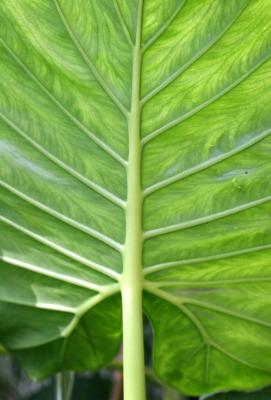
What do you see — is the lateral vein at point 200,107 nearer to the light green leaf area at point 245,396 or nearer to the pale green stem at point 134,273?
the pale green stem at point 134,273

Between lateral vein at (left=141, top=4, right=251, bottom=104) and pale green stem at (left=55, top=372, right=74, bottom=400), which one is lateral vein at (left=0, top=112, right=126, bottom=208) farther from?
pale green stem at (left=55, top=372, right=74, bottom=400)

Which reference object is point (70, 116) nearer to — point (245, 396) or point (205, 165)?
point (205, 165)

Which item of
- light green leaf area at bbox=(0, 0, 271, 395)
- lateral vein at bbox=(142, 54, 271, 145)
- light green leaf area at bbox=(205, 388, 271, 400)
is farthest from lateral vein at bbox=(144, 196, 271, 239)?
light green leaf area at bbox=(205, 388, 271, 400)

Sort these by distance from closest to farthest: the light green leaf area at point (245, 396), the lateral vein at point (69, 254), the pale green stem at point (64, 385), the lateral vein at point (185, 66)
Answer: the lateral vein at point (185, 66), the lateral vein at point (69, 254), the light green leaf area at point (245, 396), the pale green stem at point (64, 385)

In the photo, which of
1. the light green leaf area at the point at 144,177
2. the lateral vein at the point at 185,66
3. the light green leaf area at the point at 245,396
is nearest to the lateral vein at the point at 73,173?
the light green leaf area at the point at 144,177

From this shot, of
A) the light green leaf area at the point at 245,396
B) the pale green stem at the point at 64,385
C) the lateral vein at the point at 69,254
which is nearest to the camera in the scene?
the lateral vein at the point at 69,254

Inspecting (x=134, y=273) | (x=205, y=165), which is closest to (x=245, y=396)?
(x=134, y=273)

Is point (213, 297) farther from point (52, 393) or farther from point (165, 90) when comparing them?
point (52, 393)

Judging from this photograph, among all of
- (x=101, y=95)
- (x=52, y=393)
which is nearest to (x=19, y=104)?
(x=101, y=95)
